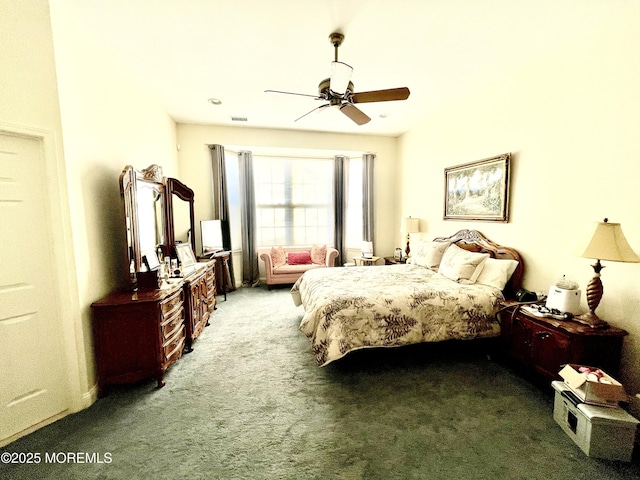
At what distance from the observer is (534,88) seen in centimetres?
272

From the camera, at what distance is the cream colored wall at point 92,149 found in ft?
6.43

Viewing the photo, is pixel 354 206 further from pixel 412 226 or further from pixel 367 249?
pixel 412 226

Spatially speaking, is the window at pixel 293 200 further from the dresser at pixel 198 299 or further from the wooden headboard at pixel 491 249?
the wooden headboard at pixel 491 249

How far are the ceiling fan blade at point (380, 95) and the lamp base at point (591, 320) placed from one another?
2.31 meters

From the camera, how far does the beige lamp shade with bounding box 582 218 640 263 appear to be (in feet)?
5.96

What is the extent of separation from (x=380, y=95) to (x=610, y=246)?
2106 mm

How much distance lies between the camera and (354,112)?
2793 mm

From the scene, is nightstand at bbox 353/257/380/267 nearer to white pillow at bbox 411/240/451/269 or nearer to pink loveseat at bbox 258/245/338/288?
pink loveseat at bbox 258/245/338/288

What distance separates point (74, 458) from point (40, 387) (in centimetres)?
61

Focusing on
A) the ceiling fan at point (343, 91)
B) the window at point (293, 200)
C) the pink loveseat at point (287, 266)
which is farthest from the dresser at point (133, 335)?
the window at point (293, 200)

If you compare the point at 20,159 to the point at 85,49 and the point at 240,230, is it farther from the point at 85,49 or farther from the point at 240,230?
the point at 240,230

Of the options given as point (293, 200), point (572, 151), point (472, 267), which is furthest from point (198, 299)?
point (572, 151)

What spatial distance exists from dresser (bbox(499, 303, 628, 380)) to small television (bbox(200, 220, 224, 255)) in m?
4.17

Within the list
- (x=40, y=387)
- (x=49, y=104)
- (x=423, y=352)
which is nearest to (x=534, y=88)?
(x=423, y=352)
